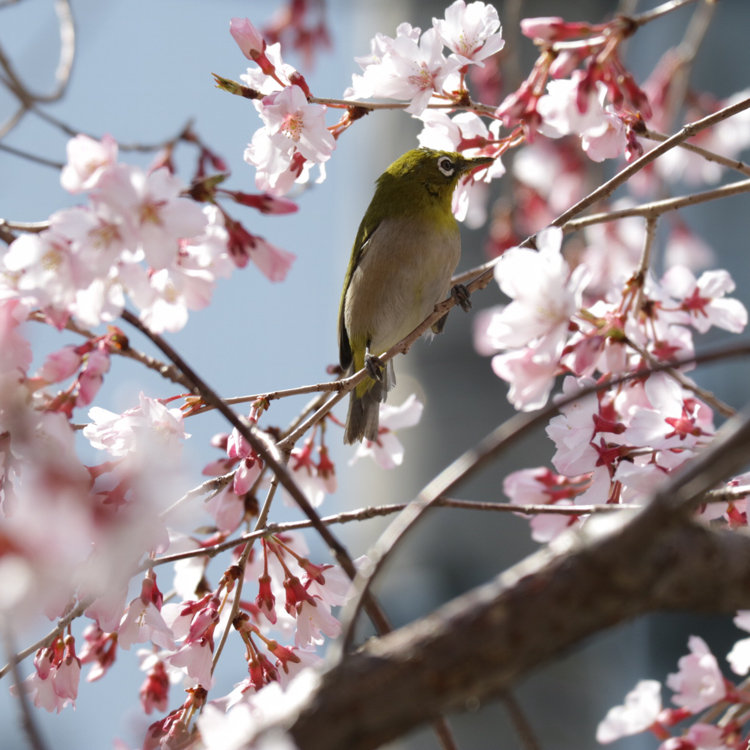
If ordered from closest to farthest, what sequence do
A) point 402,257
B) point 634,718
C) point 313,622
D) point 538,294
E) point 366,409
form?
point 538,294
point 634,718
point 313,622
point 366,409
point 402,257

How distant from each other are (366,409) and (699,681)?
1.02 meters

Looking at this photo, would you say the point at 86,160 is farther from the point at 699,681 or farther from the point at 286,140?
the point at 699,681

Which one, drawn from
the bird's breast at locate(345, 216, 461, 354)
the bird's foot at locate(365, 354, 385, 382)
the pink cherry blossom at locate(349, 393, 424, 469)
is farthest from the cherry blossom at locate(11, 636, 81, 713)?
the bird's breast at locate(345, 216, 461, 354)

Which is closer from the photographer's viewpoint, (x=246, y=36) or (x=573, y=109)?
(x=573, y=109)

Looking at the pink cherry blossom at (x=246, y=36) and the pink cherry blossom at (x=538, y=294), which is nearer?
the pink cherry blossom at (x=538, y=294)

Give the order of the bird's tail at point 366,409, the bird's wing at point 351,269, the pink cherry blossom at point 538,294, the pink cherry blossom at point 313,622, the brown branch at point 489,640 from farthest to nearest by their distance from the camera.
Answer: the bird's wing at point 351,269 < the bird's tail at point 366,409 < the pink cherry blossom at point 313,622 < the pink cherry blossom at point 538,294 < the brown branch at point 489,640

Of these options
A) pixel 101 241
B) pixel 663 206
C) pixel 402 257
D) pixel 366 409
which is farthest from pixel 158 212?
pixel 402 257

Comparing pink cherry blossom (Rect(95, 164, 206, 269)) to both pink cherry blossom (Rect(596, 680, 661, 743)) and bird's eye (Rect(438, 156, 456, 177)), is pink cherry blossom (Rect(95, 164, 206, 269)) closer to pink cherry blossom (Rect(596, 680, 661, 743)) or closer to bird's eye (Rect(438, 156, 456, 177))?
pink cherry blossom (Rect(596, 680, 661, 743))

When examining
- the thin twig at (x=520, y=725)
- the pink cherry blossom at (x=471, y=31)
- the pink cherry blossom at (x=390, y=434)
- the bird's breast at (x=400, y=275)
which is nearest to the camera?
the thin twig at (x=520, y=725)

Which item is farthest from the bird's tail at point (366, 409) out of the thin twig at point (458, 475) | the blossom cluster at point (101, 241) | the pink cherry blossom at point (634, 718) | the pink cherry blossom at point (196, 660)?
the thin twig at point (458, 475)

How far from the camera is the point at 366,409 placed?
83.6 inches

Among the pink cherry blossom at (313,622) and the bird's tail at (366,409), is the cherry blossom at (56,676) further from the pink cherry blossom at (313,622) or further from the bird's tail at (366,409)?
the bird's tail at (366,409)

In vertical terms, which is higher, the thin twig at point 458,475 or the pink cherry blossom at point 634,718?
the thin twig at point 458,475

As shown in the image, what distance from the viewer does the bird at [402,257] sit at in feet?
7.92
